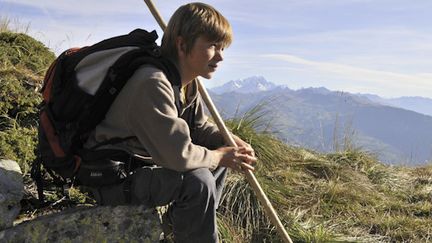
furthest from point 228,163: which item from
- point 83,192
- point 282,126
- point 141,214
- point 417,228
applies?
point 282,126

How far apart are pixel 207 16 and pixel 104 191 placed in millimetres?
1496

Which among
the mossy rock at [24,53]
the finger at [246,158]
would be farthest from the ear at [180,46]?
the mossy rock at [24,53]

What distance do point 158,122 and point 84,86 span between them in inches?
21.9

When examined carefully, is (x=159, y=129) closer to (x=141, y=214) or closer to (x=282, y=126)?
(x=141, y=214)

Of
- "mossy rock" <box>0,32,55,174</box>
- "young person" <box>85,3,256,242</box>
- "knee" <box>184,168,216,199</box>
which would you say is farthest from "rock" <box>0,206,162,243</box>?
"mossy rock" <box>0,32,55,174</box>

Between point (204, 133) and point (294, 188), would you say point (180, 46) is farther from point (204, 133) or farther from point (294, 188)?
point (294, 188)

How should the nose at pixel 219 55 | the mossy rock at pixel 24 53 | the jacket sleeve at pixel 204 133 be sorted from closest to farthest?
the nose at pixel 219 55 → the jacket sleeve at pixel 204 133 → the mossy rock at pixel 24 53

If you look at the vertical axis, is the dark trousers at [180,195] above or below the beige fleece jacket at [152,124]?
below

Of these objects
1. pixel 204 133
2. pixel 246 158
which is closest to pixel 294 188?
pixel 204 133

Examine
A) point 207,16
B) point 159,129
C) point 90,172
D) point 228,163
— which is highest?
point 207,16

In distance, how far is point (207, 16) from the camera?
10.2 feet

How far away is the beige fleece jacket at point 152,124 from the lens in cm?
285

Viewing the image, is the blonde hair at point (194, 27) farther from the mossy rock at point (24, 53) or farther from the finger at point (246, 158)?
the mossy rock at point (24, 53)

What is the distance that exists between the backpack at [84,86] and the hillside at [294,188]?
0.99m
